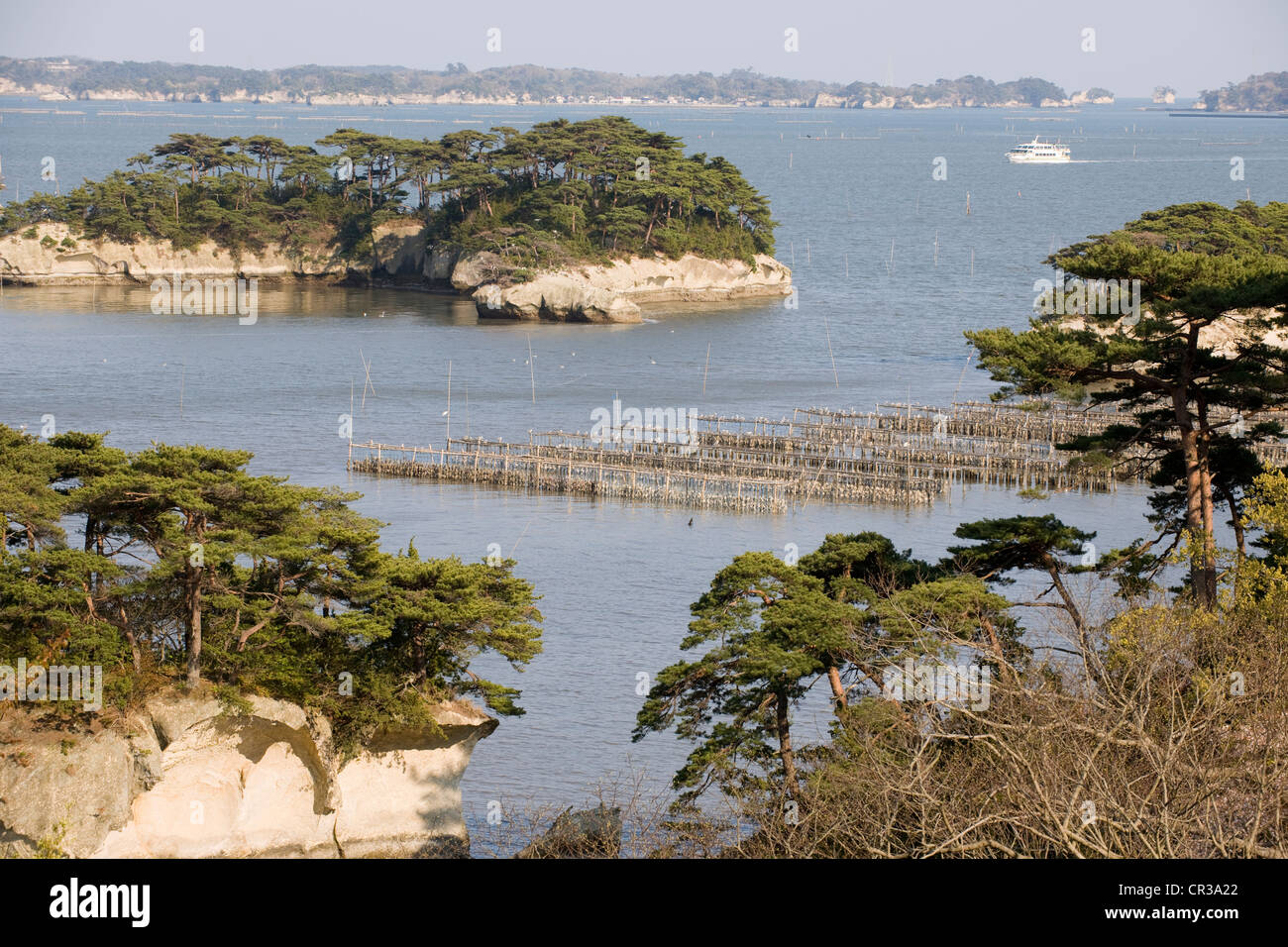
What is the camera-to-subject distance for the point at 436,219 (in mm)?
83000

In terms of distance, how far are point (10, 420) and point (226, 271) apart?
127ft

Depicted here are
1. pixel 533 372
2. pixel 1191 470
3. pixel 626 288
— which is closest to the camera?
pixel 1191 470

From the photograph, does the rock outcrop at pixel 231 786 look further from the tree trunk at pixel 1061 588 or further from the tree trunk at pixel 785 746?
the tree trunk at pixel 1061 588

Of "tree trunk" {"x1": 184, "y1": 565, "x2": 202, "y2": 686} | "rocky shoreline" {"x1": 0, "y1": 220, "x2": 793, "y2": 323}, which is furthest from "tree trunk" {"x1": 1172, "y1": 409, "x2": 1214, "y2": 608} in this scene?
"rocky shoreline" {"x1": 0, "y1": 220, "x2": 793, "y2": 323}

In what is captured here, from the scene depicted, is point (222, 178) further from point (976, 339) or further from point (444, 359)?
point (976, 339)

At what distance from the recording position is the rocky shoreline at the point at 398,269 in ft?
249

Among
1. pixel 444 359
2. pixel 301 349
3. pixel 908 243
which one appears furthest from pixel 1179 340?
pixel 908 243

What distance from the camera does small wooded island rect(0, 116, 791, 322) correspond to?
7856 centimetres

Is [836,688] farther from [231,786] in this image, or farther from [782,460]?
[782,460]

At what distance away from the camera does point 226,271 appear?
84.4 meters

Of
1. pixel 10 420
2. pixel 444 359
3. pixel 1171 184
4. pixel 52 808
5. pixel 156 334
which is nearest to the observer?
pixel 52 808

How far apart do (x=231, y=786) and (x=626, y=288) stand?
60.8m

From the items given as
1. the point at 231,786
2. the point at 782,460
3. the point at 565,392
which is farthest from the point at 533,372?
the point at 231,786

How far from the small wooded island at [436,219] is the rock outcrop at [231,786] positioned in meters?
55.6
